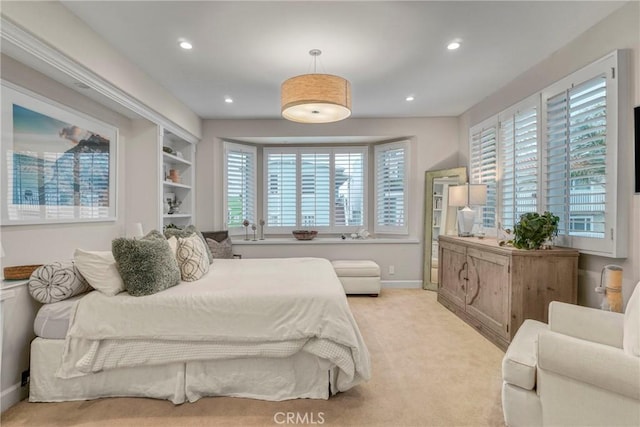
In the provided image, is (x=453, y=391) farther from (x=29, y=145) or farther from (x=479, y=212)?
(x=29, y=145)

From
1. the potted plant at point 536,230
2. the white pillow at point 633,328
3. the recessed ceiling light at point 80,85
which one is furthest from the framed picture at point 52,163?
the potted plant at point 536,230

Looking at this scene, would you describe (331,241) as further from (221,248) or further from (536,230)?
(536,230)

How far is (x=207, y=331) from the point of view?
2043 millimetres

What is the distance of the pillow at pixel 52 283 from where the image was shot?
6.88 ft

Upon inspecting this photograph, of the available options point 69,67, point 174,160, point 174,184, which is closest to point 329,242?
point 174,184

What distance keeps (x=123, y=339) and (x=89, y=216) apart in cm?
157

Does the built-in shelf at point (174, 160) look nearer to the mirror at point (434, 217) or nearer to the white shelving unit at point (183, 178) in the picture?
the white shelving unit at point (183, 178)

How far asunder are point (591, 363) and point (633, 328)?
293 millimetres

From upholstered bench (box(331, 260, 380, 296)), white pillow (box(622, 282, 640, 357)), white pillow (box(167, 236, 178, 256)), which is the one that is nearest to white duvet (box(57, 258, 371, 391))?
white pillow (box(167, 236, 178, 256))

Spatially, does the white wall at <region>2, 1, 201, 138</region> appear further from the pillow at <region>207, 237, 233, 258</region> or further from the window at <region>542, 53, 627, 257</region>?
the window at <region>542, 53, 627, 257</region>

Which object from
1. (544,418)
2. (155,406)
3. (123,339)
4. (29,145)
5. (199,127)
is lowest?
(155,406)

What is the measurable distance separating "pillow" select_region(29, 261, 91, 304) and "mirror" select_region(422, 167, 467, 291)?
439cm

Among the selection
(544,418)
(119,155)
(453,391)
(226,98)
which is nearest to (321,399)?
(453,391)

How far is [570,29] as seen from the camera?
2.54 meters
